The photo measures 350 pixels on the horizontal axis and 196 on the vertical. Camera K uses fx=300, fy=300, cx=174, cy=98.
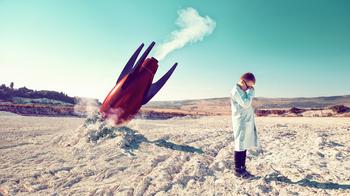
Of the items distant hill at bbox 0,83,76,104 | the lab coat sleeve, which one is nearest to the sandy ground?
the lab coat sleeve

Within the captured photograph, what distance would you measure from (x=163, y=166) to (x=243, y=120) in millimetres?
2011

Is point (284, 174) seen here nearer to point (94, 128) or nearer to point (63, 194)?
point (63, 194)

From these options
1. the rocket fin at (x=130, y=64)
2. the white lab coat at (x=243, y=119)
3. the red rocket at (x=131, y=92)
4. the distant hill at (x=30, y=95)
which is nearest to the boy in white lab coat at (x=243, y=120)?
the white lab coat at (x=243, y=119)

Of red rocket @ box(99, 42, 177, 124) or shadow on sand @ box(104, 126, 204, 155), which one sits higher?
red rocket @ box(99, 42, 177, 124)

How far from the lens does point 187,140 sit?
396 inches

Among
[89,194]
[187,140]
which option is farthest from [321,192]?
[187,140]

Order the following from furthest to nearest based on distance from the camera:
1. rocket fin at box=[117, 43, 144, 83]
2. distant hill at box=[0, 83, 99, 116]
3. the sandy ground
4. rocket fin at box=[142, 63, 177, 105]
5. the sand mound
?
distant hill at box=[0, 83, 99, 116] < rocket fin at box=[117, 43, 144, 83] < rocket fin at box=[142, 63, 177, 105] < the sand mound < the sandy ground

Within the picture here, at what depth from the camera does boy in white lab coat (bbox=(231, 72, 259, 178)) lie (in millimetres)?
5777

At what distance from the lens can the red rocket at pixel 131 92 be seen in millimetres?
9867

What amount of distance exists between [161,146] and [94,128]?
2467 millimetres

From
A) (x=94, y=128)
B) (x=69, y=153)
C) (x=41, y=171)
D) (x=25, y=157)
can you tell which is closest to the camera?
(x=41, y=171)

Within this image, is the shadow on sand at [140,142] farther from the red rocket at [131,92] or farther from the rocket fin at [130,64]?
the rocket fin at [130,64]

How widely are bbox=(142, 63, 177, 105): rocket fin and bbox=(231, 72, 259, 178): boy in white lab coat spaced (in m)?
5.03

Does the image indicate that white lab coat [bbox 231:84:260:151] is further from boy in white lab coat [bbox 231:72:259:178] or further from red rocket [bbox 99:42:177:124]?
red rocket [bbox 99:42:177:124]
